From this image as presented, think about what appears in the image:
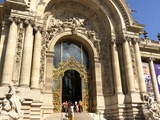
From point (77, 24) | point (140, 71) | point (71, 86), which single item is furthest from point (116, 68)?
point (77, 24)

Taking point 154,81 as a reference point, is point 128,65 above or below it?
above

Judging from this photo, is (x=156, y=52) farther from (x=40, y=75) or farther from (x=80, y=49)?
(x=40, y=75)

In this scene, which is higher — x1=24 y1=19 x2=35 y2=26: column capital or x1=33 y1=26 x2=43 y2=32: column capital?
x1=24 y1=19 x2=35 y2=26: column capital

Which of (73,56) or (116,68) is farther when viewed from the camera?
(73,56)

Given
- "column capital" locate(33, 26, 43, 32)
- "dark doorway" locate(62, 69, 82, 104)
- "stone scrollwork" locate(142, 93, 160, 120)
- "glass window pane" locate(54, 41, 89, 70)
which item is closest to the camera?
"stone scrollwork" locate(142, 93, 160, 120)

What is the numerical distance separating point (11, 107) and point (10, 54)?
3826 mm

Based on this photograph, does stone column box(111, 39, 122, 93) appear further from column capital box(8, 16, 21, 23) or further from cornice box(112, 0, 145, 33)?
column capital box(8, 16, 21, 23)

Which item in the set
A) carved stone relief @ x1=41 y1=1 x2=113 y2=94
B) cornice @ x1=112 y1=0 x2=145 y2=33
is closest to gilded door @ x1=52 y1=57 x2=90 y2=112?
carved stone relief @ x1=41 y1=1 x2=113 y2=94

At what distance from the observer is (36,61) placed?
13070 millimetres

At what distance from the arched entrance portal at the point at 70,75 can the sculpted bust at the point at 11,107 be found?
204 inches

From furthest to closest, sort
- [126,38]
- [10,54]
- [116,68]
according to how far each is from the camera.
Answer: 1. [126,38]
2. [116,68]
3. [10,54]

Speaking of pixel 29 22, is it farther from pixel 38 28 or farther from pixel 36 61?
pixel 36 61

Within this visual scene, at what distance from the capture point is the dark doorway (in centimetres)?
1560

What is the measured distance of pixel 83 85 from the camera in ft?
53.0
